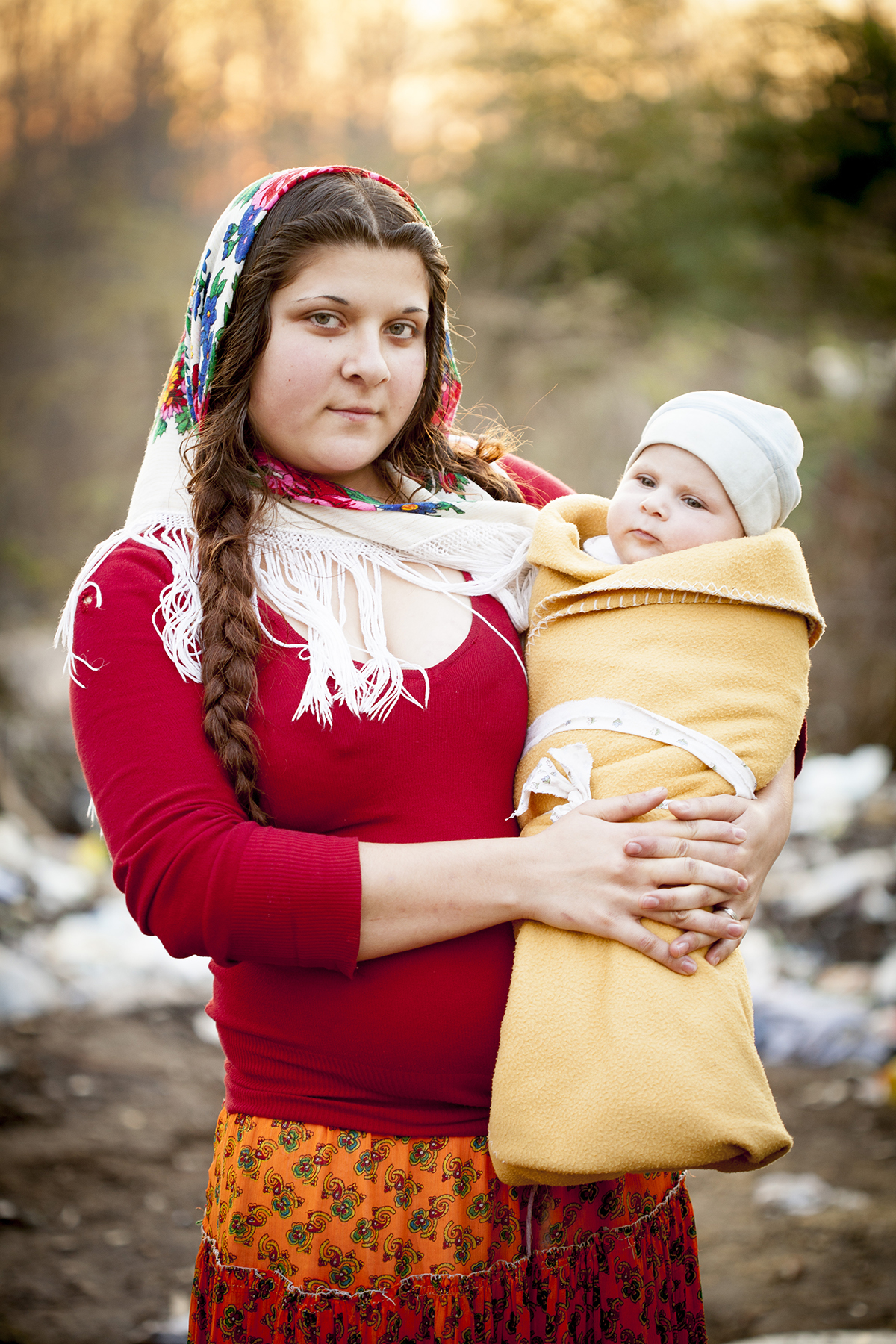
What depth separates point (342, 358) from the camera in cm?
137

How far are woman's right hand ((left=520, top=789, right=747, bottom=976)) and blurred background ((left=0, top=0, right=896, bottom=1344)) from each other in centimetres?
400

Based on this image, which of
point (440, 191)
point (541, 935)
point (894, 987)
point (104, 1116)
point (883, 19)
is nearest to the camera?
point (541, 935)

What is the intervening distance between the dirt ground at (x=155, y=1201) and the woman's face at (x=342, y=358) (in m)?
2.36

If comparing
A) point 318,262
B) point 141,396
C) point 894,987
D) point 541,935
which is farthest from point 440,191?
point 541,935

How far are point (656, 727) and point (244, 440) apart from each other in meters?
0.70

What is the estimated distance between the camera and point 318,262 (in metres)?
1.37

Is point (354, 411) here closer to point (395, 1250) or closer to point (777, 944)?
point (395, 1250)

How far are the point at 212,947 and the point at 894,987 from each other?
3.49 meters

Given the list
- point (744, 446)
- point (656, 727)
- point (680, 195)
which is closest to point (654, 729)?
point (656, 727)

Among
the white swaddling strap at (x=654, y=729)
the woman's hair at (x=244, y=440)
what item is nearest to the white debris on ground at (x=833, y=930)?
the white swaddling strap at (x=654, y=729)

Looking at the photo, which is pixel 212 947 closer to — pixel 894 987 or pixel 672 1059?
pixel 672 1059

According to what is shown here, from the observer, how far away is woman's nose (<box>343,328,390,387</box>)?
1368 mm

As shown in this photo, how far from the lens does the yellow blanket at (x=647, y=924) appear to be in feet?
3.94

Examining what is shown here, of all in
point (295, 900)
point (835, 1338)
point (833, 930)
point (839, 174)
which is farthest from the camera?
point (839, 174)
